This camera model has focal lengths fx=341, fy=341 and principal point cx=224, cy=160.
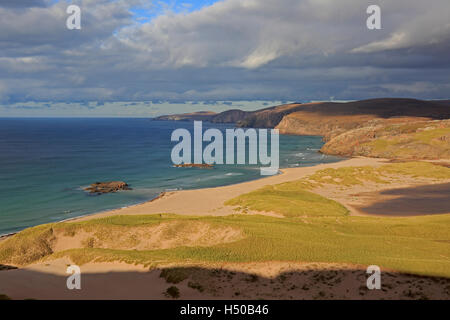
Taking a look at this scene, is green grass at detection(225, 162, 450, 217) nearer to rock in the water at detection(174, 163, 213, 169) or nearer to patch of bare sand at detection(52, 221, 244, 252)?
patch of bare sand at detection(52, 221, 244, 252)

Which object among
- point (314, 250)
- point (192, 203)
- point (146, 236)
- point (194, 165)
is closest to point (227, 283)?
point (314, 250)

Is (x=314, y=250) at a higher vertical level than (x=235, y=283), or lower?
higher

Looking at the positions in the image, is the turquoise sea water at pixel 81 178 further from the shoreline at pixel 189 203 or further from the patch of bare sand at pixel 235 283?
the patch of bare sand at pixel 235 283

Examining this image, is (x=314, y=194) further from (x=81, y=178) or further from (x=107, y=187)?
Answer: (x=81, y=178)

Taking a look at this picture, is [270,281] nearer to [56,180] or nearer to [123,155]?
[56,180]

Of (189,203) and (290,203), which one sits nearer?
(290,203)

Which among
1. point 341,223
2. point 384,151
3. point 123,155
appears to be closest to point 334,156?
point 384,151

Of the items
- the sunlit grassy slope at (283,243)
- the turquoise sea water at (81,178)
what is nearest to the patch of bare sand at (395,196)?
the sunlit grassy slope at (283,243)
